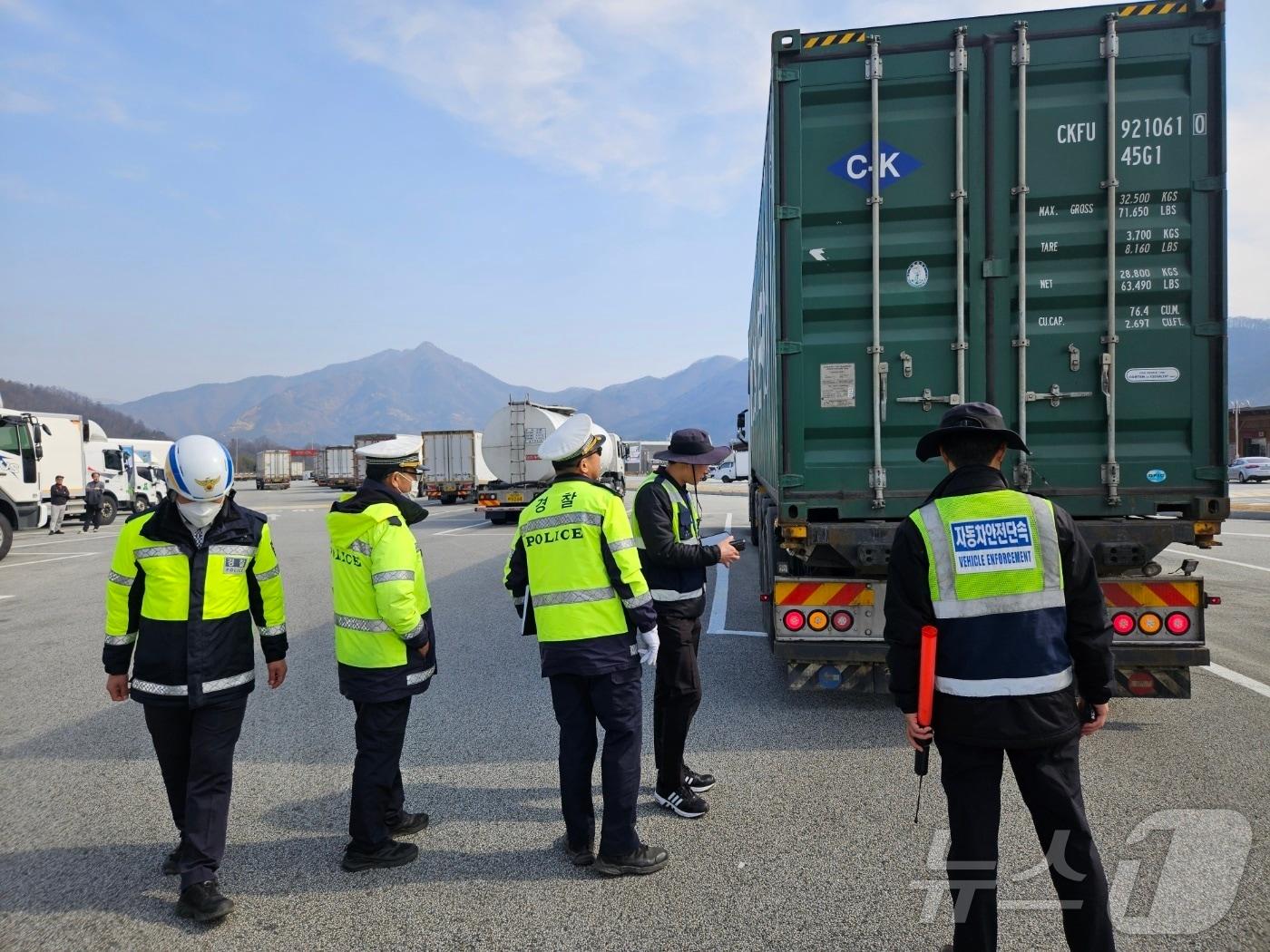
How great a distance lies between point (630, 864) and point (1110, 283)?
3781mm

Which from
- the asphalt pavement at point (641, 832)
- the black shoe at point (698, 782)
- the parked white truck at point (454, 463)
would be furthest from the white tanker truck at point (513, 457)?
the black shoe at point (698, 782)

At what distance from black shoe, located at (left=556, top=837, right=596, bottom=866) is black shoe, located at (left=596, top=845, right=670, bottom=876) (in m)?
0.07

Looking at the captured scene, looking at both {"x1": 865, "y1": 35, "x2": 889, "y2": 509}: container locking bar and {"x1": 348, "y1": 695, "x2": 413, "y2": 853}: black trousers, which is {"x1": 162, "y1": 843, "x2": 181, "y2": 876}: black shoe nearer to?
{"x1": 348, "y1": 695, "x2": 413, "y2": 853}: black trousers

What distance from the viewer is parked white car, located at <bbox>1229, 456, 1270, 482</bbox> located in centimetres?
3378

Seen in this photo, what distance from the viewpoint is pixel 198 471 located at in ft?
10.0

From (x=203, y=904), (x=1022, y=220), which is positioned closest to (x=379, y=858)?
(x=203, y=904)

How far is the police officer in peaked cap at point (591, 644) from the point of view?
3242mm

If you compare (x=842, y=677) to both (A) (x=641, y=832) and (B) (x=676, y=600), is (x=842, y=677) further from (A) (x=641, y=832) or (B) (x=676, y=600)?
(A) (x=641, y=832)

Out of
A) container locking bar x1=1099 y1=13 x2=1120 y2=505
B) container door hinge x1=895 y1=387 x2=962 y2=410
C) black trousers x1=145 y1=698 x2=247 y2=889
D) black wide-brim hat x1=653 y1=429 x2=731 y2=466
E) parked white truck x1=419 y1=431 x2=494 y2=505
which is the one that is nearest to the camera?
black trousers x1=145 y1=698 x2=247 y2=889

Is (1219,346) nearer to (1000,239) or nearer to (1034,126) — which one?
(1000,239)

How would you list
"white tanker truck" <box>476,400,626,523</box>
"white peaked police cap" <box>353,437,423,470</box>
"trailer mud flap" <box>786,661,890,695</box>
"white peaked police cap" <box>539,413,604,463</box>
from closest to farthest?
"white peaked police cap" <box>539,413,604,463</box>, "white peaked police cap" <box>353,437,423,470</box>, "trailer mud flap" <box>786,661,890,695</box>, "white tanker truck" <box>476,400,626,523</box>

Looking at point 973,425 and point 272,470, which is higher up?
point 973,425

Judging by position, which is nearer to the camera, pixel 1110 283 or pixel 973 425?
pixel 973 425

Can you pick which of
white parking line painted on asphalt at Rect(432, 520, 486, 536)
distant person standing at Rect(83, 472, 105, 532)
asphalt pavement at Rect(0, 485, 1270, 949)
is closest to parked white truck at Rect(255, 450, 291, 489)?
distant person standing at Rect(83, 472, 105, 532)
